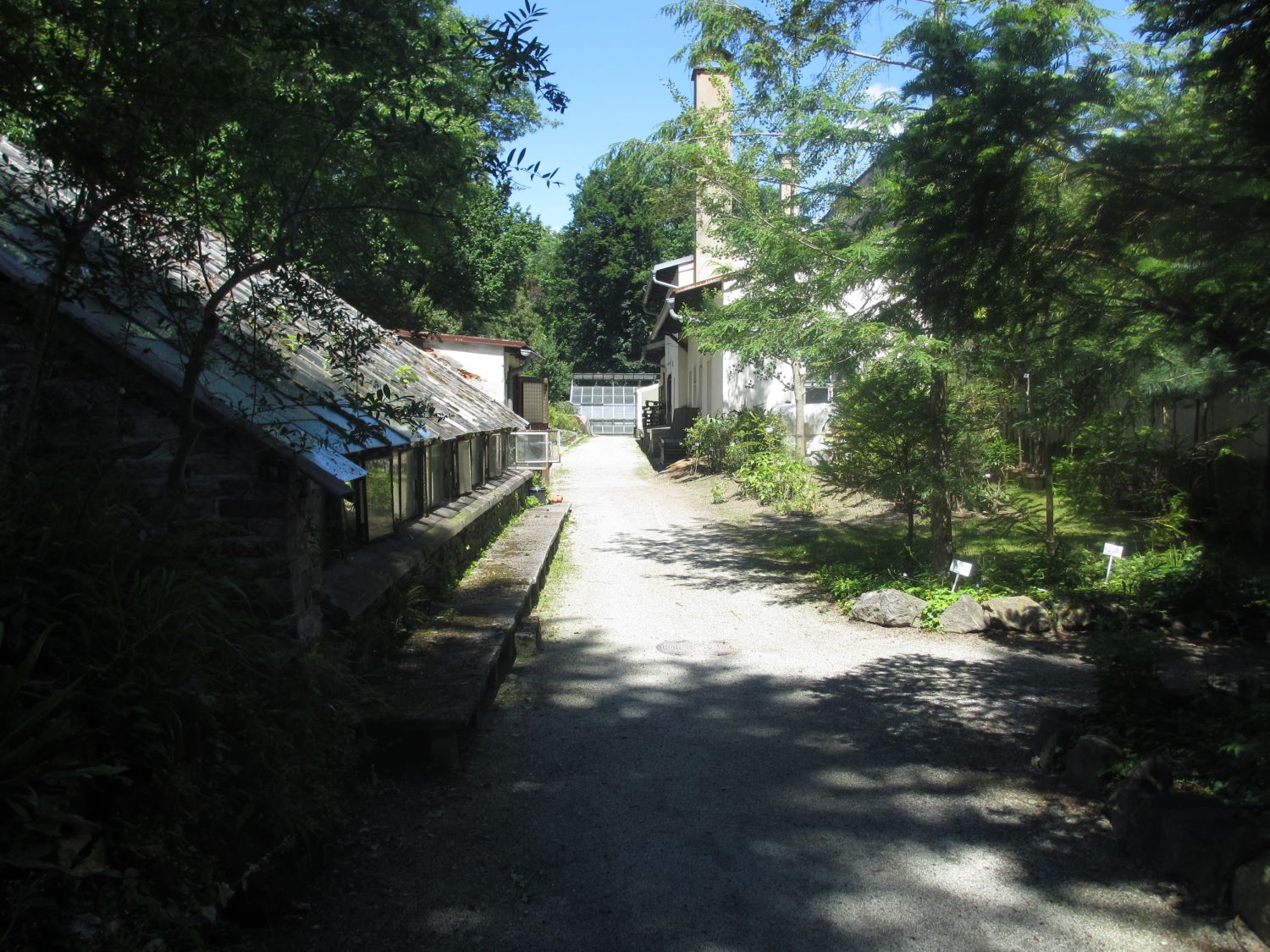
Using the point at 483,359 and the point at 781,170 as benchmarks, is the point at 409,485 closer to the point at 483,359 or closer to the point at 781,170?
the point at 781,170

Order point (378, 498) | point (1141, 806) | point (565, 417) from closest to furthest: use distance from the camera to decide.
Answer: point (1141, 806)
point (378, 498)
point (565, 417)

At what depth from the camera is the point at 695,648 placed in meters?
8.76

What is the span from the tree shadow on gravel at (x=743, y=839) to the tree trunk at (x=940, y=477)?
3.30 m

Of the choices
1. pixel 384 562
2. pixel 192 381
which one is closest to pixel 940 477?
pixel 384 562

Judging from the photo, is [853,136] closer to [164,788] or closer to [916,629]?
[916,629]

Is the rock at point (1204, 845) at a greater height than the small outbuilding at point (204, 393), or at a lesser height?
lesser

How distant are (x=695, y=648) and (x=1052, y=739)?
374cm

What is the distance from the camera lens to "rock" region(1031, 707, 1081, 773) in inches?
215

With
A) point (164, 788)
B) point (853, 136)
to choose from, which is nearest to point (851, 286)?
point (853, 136)

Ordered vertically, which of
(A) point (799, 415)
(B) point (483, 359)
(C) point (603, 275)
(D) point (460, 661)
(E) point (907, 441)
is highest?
(C) point (603, 275)

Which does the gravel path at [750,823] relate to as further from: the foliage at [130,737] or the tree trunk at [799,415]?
the tree trunk at [799,415]

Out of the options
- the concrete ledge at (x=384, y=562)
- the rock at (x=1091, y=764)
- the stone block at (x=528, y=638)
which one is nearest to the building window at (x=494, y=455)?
the concrete ledge at (x=384, y=562)

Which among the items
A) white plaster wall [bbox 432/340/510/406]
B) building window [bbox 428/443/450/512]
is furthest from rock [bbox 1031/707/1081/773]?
white plaster wall [bbox 432/340/510/406]

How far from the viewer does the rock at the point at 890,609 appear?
371 inches
